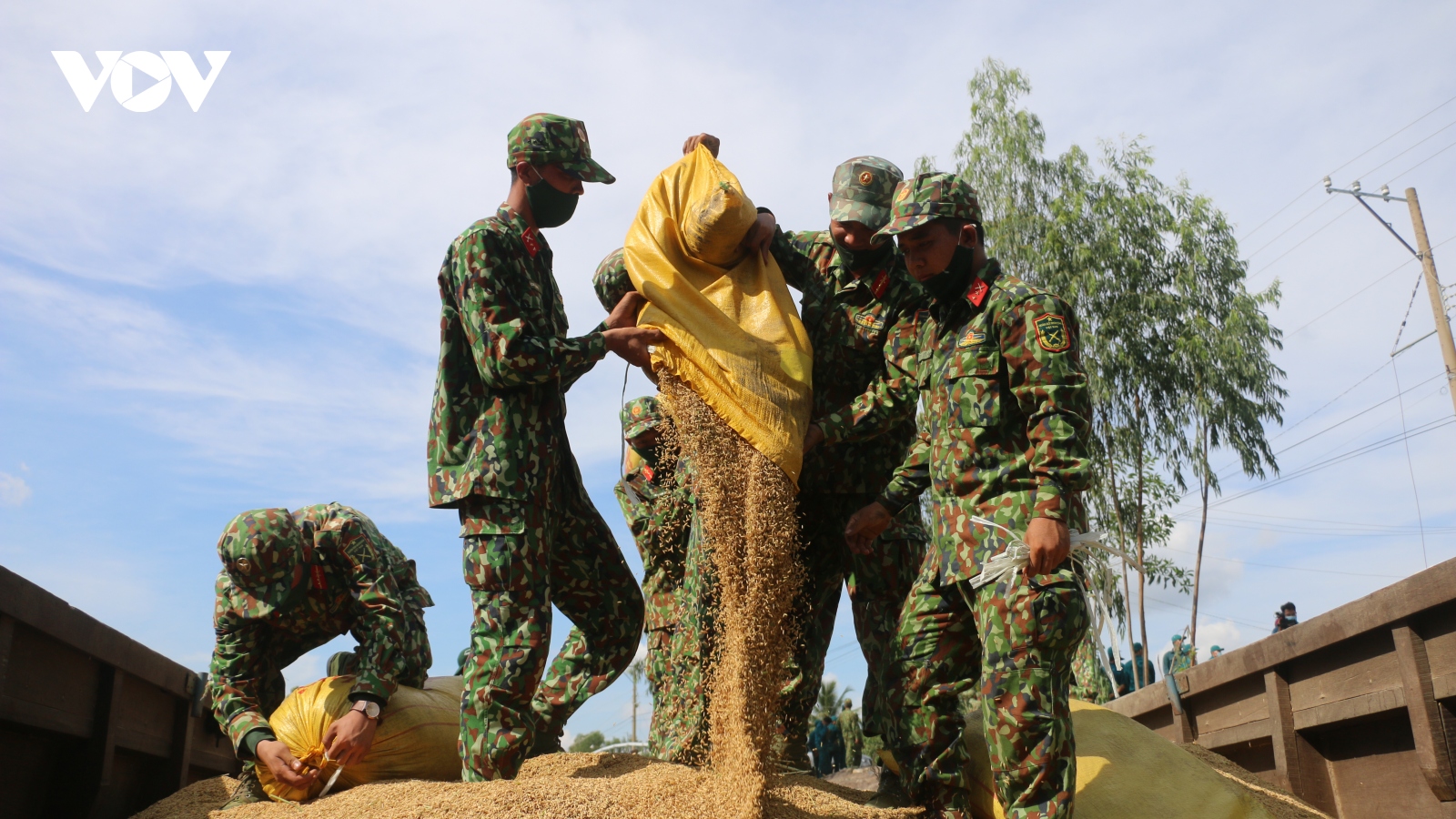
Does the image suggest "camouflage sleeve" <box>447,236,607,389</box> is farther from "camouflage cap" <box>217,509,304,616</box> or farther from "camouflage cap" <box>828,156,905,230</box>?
"camouflage cap" <box>217,509,304,616</box>

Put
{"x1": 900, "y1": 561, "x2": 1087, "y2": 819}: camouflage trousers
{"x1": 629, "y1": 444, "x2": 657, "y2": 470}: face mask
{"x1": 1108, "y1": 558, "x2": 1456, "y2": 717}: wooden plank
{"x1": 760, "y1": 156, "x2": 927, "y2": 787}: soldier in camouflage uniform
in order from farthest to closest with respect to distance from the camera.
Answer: {"x1": 629, "y1": 444, "x2": 657, "y2": 470}: face mask → {"x1": 760, "y1": 156, "x2": 927, "y2": 787}: soldier in camouflage uniform → {"x1": 900, "y1": 561, "x2": 1087, "y2": 819}: camouflage trousers → {"x1": 1108, "y1": 558, "x2": 1456, "y2": 717}: wooden plank

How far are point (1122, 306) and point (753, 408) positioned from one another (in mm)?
12597

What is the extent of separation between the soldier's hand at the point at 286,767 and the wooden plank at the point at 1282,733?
3.14 m

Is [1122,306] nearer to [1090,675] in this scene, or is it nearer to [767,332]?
[1090,675]

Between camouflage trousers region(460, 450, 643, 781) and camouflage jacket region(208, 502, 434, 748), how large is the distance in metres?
0.72

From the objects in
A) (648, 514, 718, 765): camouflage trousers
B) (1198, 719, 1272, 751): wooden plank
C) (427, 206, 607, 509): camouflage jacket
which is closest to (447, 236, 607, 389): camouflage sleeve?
(427, 206, 607, 509): camouflage jacket

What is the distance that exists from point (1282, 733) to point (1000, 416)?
1514 mm

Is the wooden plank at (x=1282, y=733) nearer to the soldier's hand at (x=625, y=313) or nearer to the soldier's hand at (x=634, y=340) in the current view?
the soldier's hand at (x=634, y=340)

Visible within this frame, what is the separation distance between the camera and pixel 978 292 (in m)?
3.10

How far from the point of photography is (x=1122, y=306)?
14.7 meters

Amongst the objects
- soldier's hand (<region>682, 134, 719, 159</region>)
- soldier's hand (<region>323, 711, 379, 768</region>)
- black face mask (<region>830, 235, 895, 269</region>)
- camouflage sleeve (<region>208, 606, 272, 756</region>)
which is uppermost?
soldier's hand (<region>682, 134, 719, 159</region>)

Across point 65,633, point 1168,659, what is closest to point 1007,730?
point 65,633

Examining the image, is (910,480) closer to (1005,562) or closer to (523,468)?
(1005,562)

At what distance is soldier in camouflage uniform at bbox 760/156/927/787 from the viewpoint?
11.8ft
